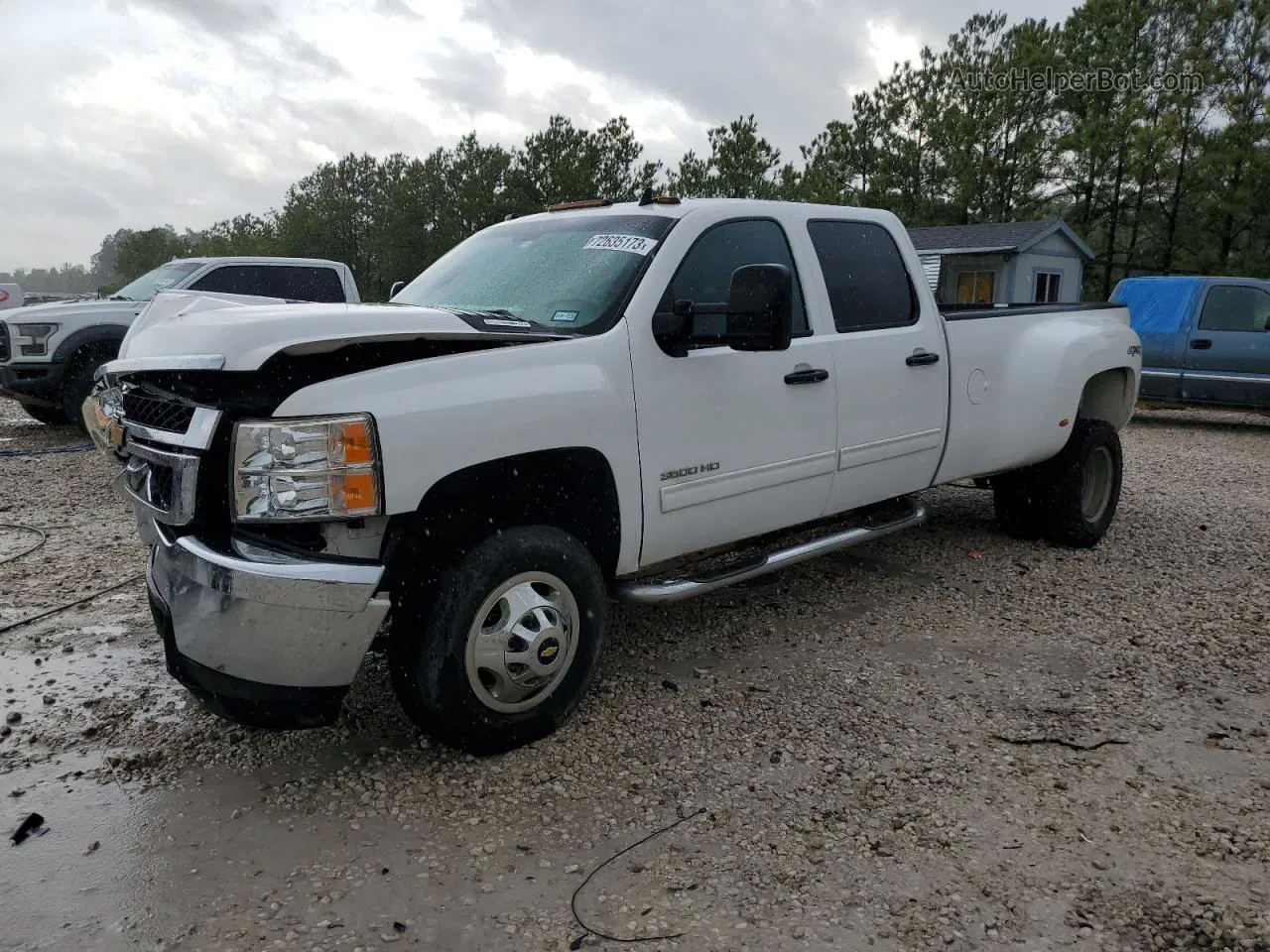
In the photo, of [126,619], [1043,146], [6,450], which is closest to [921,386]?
[126,619]

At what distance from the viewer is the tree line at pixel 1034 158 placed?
97.1ft

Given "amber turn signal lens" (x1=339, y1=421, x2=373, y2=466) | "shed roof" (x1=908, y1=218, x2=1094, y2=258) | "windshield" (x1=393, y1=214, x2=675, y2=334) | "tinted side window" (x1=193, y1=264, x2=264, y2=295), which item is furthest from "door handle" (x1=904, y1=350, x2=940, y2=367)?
"shed roof" (x1=908, y1=218, x2=1094, y2=258)

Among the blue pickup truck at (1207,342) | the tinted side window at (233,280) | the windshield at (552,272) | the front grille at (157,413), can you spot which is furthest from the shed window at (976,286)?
the front grille at (157,413)

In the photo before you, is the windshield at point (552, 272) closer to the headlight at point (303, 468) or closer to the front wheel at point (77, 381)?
the headlight at point (303, 468)

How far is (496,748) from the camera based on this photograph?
10.5ft

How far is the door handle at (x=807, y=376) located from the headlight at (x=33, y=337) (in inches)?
334

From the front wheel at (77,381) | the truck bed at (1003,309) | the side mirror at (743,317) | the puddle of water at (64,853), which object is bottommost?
the puddle of water at (64,853)

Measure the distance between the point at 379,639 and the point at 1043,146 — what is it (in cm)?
3831

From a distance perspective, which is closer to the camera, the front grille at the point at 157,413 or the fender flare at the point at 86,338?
the front grille at the point at 157,413

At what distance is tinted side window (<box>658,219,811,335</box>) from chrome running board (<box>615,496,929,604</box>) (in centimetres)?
93

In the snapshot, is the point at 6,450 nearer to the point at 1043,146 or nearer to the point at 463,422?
the point at 463,422

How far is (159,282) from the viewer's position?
10797 millimetres

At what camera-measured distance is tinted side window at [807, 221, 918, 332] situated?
4379mm

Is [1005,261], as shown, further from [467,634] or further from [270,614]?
[270,614]
